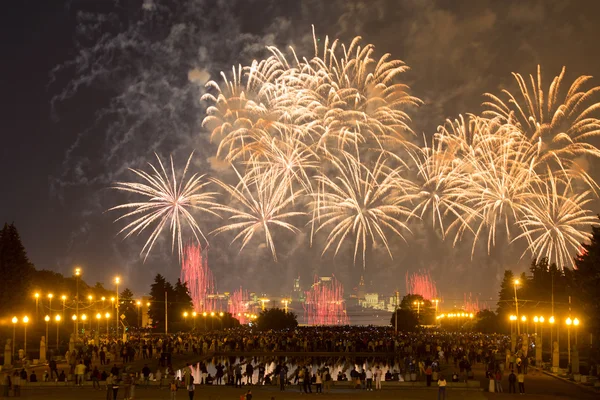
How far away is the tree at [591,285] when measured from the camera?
1914 inches

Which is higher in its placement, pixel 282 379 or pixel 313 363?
pixel 282 379

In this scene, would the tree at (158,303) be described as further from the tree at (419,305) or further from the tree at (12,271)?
the tree at (419,305)

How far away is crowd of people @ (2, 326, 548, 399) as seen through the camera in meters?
35.9

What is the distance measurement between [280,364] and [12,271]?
30793mm

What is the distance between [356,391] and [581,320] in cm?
2842

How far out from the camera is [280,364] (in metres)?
40.9

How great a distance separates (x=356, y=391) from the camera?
3531cm

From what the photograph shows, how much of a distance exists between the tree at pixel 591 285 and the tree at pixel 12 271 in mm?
43438

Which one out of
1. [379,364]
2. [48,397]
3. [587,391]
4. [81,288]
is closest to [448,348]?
[379,364]

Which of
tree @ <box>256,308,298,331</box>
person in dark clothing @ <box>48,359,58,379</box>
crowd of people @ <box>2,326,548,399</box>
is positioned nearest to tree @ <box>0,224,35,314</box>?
crowd of people @ <box>2,326,548,399</box>

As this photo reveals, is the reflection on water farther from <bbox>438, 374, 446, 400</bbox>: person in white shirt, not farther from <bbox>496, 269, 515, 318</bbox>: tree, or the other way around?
<bbox>496, 269, 515, 318</bbox>: tree

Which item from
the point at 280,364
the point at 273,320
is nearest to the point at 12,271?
the point at 280,364

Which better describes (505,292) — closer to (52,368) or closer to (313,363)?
(313,363)

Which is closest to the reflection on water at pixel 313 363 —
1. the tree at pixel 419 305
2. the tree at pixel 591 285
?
the tree at pixel 591 285
